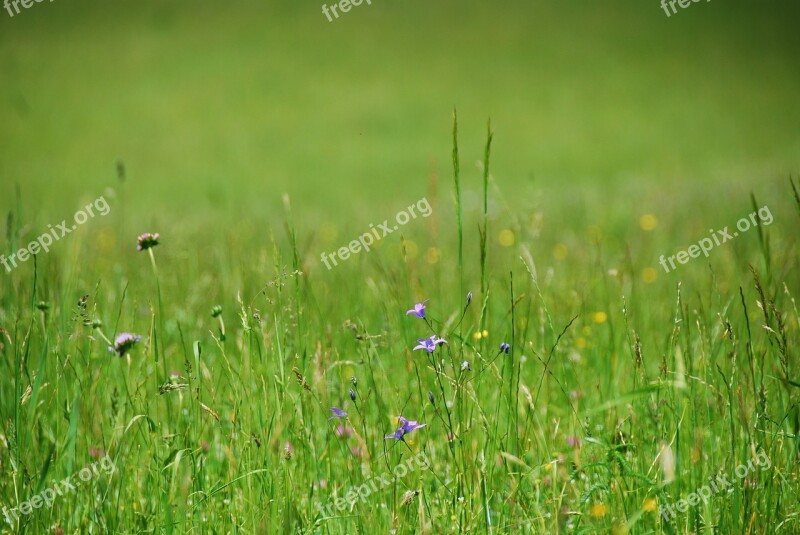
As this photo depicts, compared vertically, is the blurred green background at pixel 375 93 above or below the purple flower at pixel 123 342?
above

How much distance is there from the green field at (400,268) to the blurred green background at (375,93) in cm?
14

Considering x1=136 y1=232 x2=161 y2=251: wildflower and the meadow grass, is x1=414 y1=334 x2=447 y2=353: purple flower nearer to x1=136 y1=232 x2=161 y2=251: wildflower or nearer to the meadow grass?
the meadow grass

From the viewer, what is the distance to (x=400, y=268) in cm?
442

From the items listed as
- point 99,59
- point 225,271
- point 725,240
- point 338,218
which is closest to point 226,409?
point 225,271

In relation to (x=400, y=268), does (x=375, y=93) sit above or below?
above

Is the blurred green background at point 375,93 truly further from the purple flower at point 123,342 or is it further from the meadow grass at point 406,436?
the purple flower at point 123,342

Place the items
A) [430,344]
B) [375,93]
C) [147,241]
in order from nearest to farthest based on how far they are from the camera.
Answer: [430,344] → [147,241] → [375,93]

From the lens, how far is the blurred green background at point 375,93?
17188 mm

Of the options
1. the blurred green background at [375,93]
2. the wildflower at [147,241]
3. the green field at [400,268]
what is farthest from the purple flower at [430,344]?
the blurred green background at [375,93]

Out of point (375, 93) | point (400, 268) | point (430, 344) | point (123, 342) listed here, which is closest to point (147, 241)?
point (123, 342)

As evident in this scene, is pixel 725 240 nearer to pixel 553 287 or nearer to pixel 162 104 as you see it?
pixel 553 287

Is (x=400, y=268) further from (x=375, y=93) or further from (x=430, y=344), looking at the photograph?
(x=375, y=93)

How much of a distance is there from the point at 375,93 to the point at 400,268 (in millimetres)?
19866

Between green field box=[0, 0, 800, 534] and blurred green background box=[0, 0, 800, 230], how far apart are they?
0.14m
